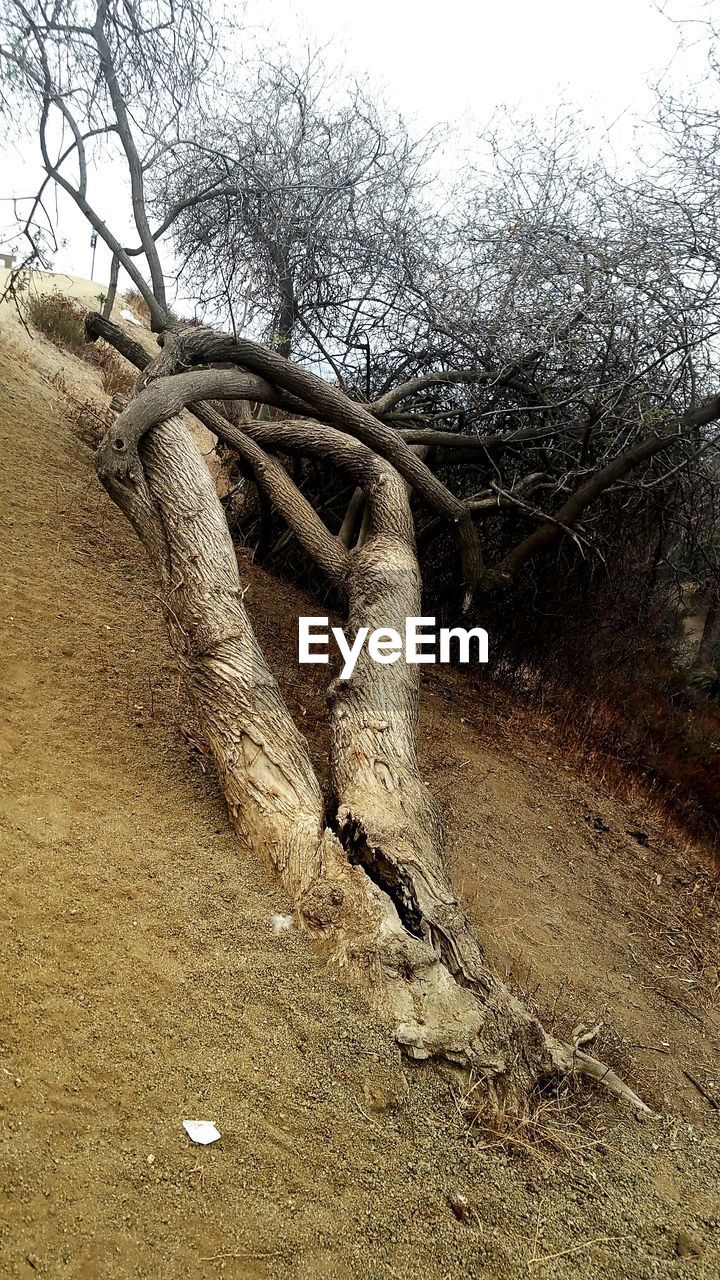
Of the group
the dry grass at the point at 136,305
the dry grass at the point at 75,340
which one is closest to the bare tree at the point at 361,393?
the dry grass at the point at 75,340

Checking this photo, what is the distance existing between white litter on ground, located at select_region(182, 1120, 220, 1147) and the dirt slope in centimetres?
2

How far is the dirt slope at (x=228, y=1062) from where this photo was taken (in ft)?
6.05

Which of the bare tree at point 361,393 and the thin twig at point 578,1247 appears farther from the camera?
the bare tree at point 361,393

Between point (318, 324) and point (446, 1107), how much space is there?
6.57 meters

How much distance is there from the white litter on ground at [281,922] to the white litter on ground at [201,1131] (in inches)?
31.5

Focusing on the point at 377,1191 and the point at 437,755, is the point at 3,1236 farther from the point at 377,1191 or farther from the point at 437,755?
the point at 437,755

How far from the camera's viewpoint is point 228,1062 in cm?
224

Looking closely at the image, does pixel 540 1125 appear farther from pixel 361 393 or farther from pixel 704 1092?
pixel 361 393

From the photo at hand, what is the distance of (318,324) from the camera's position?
7.28 metres

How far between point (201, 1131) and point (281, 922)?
2.87 ft

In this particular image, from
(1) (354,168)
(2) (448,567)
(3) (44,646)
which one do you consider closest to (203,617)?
(3) (44,646)

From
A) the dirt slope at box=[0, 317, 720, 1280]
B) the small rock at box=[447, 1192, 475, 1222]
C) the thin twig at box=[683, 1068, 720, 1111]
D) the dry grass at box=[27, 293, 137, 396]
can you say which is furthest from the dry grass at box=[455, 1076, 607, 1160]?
the dry grass at box=[27, 293, 137, 396]

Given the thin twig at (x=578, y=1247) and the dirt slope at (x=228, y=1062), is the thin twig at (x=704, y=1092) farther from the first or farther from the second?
the thin twig at (x=578, y=1247)

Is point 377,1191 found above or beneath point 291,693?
beneath
